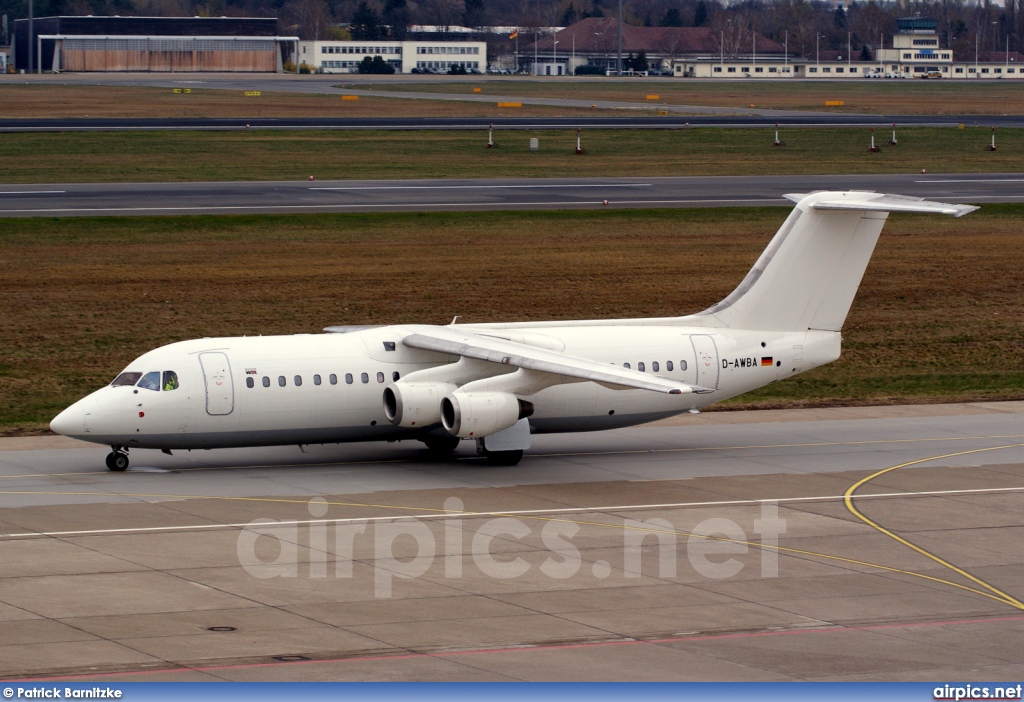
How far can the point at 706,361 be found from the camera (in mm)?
31375

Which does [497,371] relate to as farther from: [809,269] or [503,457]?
[809,269]

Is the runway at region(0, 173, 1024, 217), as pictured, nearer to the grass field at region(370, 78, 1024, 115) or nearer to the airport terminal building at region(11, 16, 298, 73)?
the grass field at region(370, 78, 1024, 115)

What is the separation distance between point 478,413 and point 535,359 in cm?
159

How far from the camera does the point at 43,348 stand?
41.0 m

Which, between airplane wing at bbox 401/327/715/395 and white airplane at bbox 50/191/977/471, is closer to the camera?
airplane wing at bbox 401/327/715/395

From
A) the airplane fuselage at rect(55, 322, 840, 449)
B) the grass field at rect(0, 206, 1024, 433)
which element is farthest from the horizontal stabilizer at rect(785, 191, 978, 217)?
the grass field at rect(0, 206, 1024, 433)

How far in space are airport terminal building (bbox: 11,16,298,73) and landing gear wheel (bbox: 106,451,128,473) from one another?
16308 cm

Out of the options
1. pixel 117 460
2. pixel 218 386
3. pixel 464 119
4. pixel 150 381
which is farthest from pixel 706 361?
pixel 464 119

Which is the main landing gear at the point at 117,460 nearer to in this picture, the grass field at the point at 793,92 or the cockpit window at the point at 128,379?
the cockpit window at the point at 128,379

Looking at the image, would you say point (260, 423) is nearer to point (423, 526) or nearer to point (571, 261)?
point (423, 526)

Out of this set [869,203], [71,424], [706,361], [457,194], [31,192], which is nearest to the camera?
[71,424]

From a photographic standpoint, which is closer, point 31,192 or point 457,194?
point 31,192

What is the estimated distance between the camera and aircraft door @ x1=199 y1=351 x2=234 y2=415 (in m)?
28.2

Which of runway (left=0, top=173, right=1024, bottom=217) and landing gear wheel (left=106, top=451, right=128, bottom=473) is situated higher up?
runway (left=0, top=173, right=1024, bottom=217)
